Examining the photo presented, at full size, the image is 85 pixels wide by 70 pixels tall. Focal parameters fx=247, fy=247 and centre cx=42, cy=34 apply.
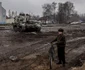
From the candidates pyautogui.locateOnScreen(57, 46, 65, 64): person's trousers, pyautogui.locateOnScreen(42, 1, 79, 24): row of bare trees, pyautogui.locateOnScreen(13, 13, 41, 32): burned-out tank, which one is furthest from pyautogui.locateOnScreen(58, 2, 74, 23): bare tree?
pyautogui.locateOnScreen(57, 46, 65, 64): person's trousers

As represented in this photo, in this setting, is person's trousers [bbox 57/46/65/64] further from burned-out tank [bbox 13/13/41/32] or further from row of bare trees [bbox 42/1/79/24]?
row of bare trees [bbox 42/1/79/24]

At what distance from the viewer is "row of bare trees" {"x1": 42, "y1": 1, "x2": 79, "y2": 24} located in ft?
365

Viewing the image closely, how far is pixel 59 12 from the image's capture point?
364 ft

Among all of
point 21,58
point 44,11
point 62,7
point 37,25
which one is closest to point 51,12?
point 44,11

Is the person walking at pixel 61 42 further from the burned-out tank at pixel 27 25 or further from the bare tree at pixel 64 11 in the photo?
the bare tree at pixel 64 11

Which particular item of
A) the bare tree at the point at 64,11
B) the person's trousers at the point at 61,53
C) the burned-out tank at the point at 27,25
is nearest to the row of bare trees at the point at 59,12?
the bare tree at the point at 64,11

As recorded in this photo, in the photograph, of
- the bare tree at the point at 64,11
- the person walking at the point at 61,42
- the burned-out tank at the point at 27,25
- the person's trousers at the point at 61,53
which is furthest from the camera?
the bare tree at the point at 64,11

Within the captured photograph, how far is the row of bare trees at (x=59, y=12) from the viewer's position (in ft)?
365

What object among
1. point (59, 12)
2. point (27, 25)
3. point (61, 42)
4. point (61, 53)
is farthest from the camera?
point (59, 12)

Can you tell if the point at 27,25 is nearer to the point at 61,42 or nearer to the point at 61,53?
the point at 61,53

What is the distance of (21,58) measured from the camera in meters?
12.9

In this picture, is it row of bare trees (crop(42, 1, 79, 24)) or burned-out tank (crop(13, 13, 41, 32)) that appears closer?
burned-out tank (crop(13, 13, 41, 32))

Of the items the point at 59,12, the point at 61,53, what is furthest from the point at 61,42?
the point at 59,12

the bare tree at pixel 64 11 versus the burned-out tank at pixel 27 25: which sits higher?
the bare tree at pixel 64 11
